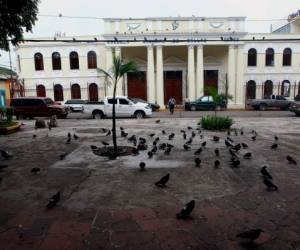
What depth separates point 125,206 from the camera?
174 inches

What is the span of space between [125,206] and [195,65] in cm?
2791

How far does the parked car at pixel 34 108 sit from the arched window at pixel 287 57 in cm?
2530

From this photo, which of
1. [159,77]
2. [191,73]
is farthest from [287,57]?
[159,77]

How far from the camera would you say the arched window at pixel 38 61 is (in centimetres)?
3162

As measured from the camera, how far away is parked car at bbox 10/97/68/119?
68.7ft

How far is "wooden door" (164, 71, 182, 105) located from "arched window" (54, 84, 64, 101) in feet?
39.3

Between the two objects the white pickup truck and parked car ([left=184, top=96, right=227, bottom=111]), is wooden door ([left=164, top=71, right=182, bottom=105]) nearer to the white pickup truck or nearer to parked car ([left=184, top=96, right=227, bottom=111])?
parked car ([left=184, top=96, right=227, bottom=111])

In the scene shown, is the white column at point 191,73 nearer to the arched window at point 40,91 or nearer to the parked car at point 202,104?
the parked car at point 202,104

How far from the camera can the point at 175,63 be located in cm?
3262

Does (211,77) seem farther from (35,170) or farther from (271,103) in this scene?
(35,170)

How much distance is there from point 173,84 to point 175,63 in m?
2.42

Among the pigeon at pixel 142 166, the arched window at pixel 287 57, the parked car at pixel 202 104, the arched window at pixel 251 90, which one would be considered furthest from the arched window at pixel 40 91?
the pigeon at pixel 142 166

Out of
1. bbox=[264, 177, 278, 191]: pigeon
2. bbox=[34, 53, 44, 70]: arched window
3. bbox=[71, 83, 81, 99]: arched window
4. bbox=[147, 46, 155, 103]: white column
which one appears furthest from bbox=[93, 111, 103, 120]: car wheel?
bbox=[264, 177, 278, 191]: pigeon

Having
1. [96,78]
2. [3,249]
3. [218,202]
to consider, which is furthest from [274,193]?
[96,78]
